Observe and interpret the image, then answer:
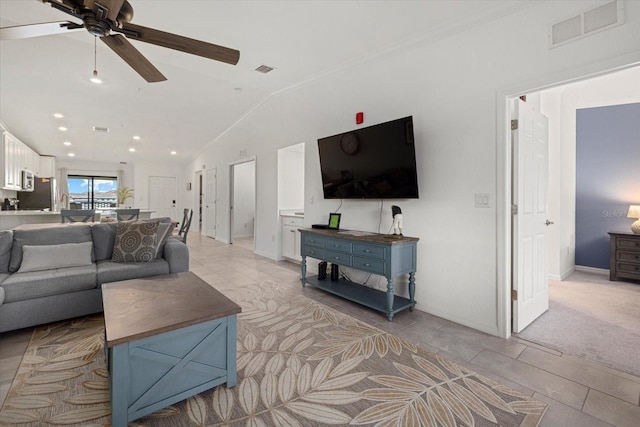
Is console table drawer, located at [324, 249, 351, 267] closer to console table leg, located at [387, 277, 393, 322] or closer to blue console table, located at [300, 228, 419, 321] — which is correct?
blue console table, located at [300, 228, 419, 321]

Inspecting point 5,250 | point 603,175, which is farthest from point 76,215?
point 603,175

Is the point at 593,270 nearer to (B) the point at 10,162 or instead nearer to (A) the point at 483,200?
(A) the point at 483,200

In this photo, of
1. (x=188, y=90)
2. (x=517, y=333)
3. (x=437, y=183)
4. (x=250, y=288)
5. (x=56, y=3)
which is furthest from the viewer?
(x=188, y=90)

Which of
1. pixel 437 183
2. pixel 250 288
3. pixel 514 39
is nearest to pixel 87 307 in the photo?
pixel 250 288

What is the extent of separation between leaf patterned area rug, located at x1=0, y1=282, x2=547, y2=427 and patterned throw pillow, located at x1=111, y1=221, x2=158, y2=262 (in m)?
0.76

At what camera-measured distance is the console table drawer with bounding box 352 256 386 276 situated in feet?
8.99

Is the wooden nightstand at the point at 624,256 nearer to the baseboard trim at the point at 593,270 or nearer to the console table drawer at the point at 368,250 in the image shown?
the baseboard trim at the point at 593,270

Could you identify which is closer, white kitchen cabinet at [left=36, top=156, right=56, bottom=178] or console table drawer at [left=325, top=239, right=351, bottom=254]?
console table drawer at [left=325, top=239, right=351, bottom=254]

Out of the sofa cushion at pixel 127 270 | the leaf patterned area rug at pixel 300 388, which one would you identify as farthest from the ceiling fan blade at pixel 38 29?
the leaf patterned area rug at pixel 300 388

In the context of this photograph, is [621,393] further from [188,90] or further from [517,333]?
[188,90]

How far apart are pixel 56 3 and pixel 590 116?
633cm

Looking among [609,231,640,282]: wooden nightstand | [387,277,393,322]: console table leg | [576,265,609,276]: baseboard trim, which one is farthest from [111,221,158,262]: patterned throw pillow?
[576,265,609,276]: baseboard trim

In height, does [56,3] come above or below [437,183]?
above

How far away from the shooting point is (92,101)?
5023mm
